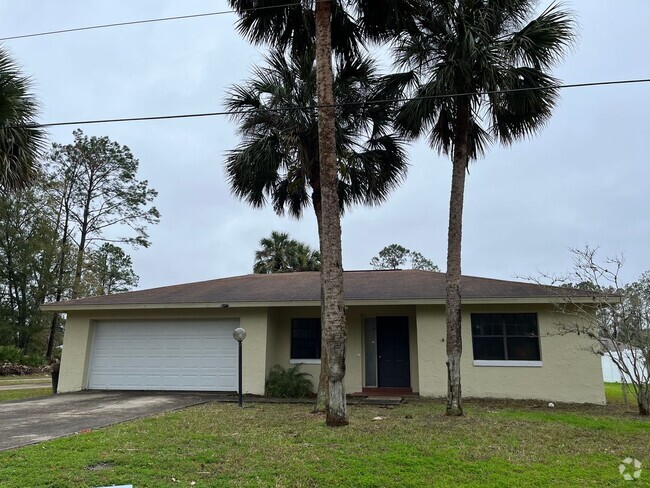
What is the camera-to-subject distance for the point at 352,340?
13.7 m

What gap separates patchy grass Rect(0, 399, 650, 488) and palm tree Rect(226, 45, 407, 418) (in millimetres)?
5444

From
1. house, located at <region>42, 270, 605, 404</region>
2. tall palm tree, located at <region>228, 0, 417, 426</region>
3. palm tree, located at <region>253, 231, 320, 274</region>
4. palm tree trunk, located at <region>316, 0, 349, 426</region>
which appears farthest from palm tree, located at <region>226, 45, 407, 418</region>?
palm tree, located at <region>253, 231, 320, 274</region>

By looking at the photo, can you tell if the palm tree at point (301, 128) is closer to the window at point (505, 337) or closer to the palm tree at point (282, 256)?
the window at point (505, 337)

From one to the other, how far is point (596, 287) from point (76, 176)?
1270 inches

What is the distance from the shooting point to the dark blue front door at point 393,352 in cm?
1354

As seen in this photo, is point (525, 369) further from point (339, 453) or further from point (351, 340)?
point (339, 453)

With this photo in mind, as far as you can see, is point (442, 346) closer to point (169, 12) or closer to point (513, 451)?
point (513, 451)

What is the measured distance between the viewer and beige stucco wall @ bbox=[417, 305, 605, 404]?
11.7m

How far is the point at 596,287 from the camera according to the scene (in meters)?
11.2

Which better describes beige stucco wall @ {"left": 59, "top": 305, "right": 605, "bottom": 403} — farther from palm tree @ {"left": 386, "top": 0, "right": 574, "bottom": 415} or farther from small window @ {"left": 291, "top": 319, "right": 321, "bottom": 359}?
palm tree @ {"left": 386, "top": 0, "right": 574, "bottom": 415}

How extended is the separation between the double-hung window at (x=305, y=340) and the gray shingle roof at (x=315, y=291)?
1054 mm

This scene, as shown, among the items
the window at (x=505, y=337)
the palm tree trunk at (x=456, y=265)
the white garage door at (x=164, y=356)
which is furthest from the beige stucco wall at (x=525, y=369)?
the white garage door at (x=164, y=356)

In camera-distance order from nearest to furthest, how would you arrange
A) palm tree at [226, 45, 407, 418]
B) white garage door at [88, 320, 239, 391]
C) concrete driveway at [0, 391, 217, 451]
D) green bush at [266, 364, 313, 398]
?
concrete driveway at [0, 391, 217, 451] → palm tree at [226, 45, 407, 418] → green bush at [266, 364, 313, 398] → white garage door at [88, 320, 239, 391]

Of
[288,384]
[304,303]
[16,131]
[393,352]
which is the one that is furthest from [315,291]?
[16,131]
